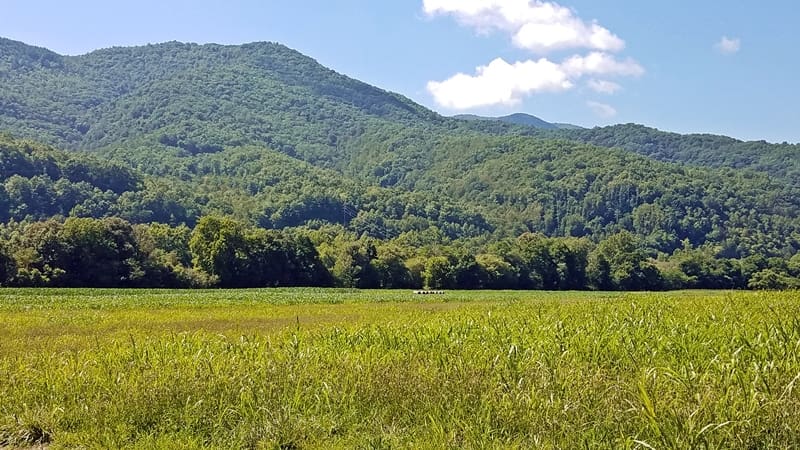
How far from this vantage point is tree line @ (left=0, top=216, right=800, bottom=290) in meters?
A: 57.1

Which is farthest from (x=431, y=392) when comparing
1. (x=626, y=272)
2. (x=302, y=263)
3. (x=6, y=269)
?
(x=626, y=272)

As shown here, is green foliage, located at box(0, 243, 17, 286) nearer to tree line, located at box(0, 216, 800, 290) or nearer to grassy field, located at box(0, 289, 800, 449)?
tree line, located at box(0, 216, 800, 290)

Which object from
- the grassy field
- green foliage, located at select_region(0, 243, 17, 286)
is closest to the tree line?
green foliage, located at select_region(0, 243, 17, 286)

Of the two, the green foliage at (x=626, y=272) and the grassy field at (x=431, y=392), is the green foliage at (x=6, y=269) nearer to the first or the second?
the grassy field at (x=431, y=392)

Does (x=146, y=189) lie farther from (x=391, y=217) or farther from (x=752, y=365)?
(x=752, y=365)

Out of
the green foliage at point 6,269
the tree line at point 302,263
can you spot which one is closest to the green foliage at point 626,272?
the tree line at point 302,263

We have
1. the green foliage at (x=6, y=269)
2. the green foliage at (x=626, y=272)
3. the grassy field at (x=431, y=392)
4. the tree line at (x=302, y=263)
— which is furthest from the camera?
the green foliage at (x=626, y=272)

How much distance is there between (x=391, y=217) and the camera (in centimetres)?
18338

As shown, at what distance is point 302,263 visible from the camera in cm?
7781

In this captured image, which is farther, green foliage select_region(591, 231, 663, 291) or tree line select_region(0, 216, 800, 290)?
green foliage select_region(591, 231, 663, 291)

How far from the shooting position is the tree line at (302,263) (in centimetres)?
5709

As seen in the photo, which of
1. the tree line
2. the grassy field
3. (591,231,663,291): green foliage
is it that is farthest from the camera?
(591,231,663,291): green foliage

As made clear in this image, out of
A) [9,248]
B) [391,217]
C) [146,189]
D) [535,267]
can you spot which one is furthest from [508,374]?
[391,217]

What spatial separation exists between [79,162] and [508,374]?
163 meters
